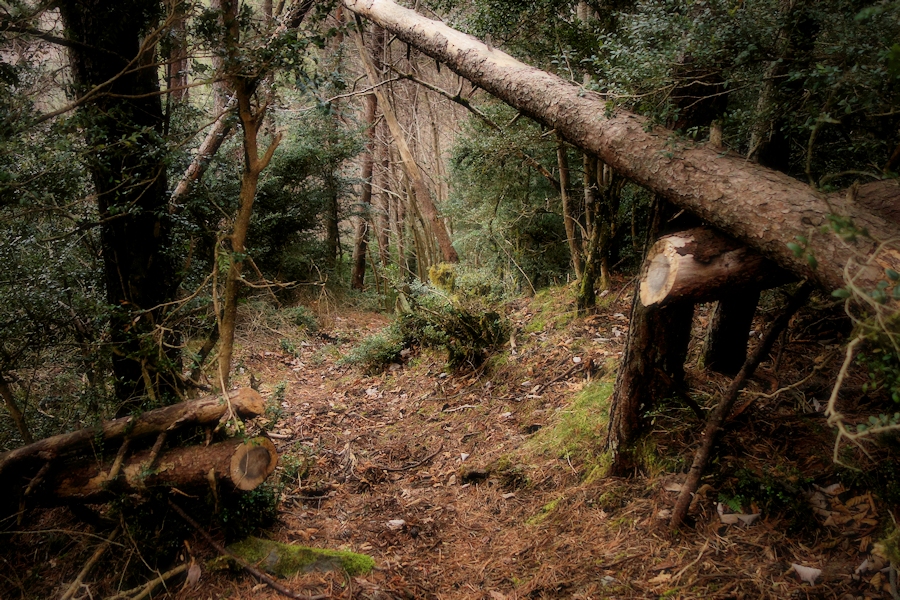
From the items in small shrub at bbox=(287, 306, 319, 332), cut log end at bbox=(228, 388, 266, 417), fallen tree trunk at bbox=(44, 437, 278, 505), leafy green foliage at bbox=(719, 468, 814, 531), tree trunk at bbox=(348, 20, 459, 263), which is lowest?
small shrub at bbox=(287, 306, 319, 332)

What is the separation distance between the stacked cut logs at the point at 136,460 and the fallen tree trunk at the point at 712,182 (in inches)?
119

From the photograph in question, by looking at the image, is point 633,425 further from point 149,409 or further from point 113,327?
point 113,327

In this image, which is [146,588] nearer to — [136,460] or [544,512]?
[136,460]

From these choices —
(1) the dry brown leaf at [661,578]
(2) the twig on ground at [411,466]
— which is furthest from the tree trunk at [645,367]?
(2) the twig on ground at [411,466]

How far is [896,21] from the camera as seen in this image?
7.43 feet

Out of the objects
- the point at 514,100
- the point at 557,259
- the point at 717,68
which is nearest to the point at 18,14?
the point at 514,100

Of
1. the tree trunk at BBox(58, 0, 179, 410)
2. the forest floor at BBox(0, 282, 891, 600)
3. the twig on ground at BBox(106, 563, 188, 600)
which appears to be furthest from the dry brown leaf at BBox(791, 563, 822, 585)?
the tree trunk at BBox(58, 0, 179, 410)

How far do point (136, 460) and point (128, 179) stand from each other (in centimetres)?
202

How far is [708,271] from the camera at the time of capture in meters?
2.75

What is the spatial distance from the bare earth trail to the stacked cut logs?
0.64m

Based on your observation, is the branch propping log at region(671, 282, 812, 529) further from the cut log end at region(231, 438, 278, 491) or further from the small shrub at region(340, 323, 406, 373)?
the small shrub at region(340, 323, 406, 373)

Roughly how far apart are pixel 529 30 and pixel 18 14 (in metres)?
4.92

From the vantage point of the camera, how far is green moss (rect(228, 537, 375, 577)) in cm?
332

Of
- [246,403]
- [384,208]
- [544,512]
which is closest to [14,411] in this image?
[246,403]
